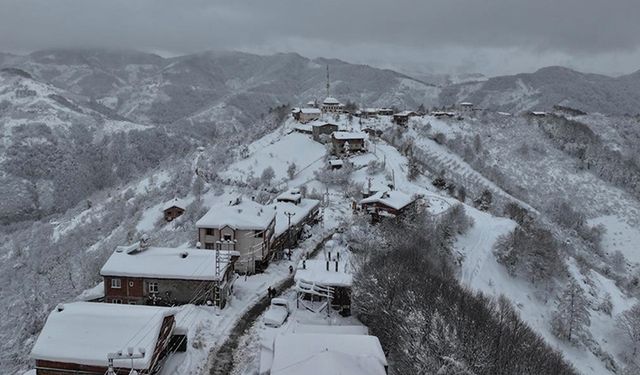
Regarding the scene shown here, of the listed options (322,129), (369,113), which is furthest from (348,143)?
(369,113)

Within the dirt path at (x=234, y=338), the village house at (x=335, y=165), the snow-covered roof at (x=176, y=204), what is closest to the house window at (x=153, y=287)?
the dirt path at (x=234, y=338)

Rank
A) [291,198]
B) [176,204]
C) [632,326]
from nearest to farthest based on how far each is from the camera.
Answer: [632,326] → [291,198] → [176,204]

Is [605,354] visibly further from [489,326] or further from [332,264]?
[332,264]

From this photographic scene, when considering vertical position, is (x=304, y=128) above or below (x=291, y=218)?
above

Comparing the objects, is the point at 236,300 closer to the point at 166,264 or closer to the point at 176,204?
the point at 166,264

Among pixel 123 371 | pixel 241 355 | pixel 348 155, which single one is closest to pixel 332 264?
pixel 241 355

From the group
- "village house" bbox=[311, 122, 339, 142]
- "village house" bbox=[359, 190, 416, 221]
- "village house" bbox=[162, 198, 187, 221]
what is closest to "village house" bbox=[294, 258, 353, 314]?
"village house" bbox=[359, 190, 416, 221]
